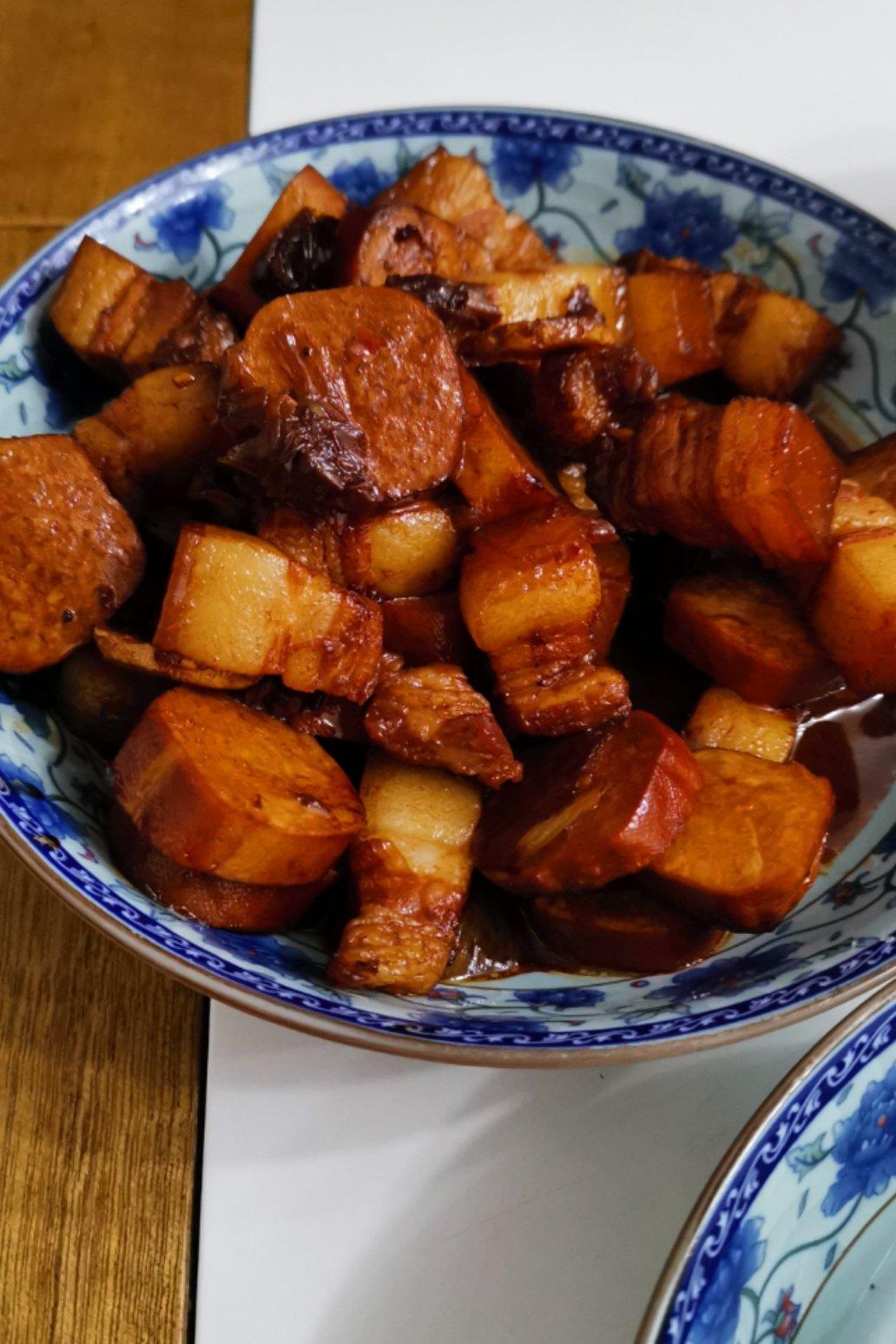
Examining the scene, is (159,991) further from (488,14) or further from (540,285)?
(488,14)

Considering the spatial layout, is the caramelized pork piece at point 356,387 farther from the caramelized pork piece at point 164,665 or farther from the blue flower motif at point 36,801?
the blue flower motif at point 36,801

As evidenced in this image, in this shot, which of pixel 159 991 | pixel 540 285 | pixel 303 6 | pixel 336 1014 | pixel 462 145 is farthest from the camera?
pixel 303 6

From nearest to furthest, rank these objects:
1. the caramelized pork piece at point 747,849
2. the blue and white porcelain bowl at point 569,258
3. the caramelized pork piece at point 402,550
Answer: the blue and white porcelain bowl at point 569,258, the caramelized pork piece at point 747,849, the caramelized pork piece at point 402,550

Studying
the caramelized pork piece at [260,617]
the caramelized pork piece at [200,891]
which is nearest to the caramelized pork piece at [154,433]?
the caramelized pork piece at [260,617]

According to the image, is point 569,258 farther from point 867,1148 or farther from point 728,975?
point 867,1148

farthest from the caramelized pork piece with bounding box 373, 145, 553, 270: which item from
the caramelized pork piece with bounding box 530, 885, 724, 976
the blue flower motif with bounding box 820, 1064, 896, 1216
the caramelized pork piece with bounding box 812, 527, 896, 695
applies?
the blue flower motif with bounding box 820, 1064, 896, 1216

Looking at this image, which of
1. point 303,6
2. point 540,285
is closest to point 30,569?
point 540,285
